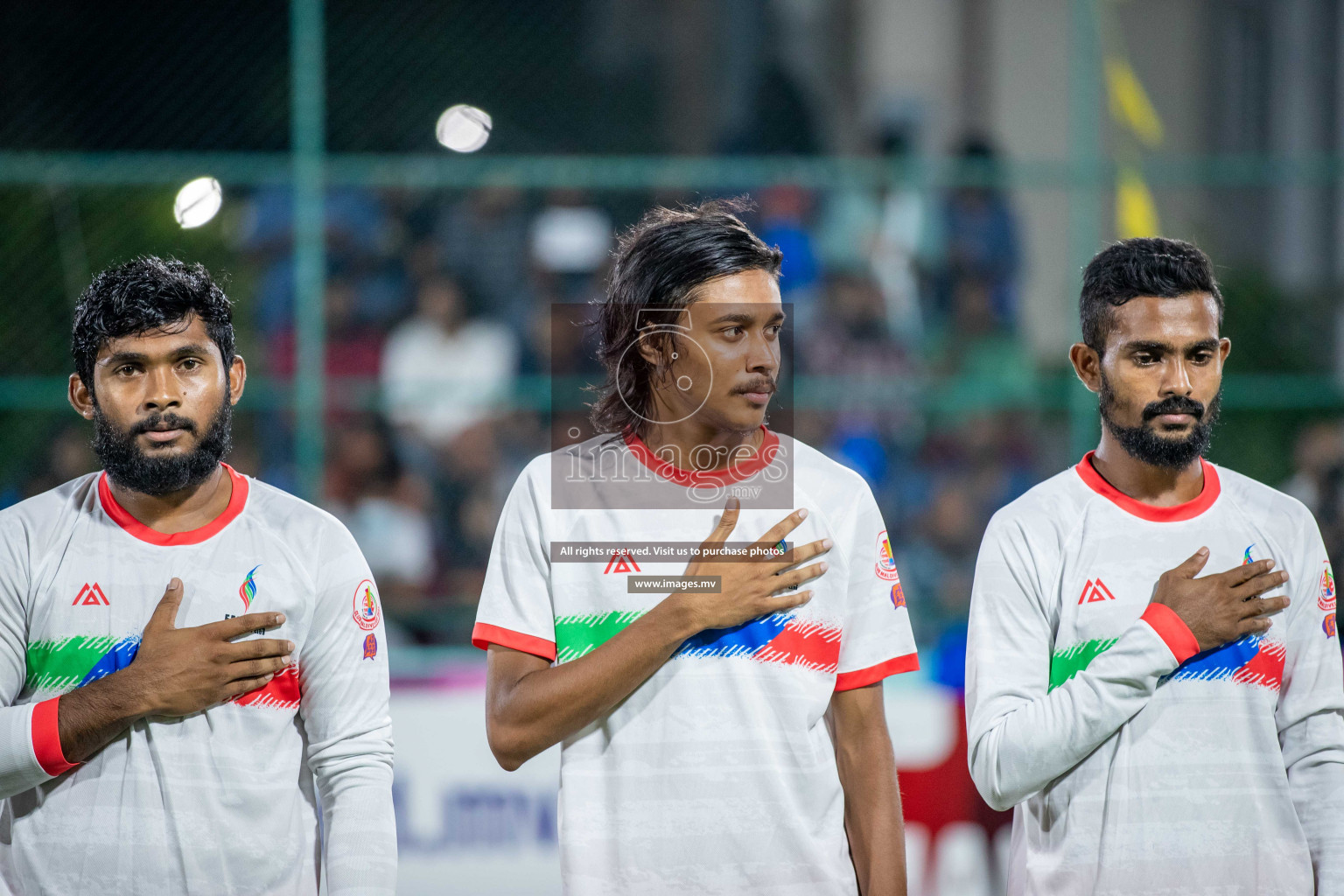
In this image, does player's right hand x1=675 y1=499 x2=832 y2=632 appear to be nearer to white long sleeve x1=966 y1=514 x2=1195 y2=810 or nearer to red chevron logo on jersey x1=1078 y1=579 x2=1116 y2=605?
white long sleeve x1=966 y1=514 x2=1195 y2=810

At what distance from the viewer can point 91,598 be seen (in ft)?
9.00

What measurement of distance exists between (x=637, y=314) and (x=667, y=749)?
0.91 metres

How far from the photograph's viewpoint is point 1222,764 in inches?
109

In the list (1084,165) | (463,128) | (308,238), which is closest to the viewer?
(308,238)

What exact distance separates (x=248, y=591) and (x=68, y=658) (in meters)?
0.37

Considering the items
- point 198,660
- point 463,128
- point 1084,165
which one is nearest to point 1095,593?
point 198,660

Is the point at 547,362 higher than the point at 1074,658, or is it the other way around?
the point at 547,362

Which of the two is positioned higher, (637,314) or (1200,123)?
(1200,123)

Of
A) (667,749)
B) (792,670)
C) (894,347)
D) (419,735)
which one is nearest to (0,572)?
(667,749)

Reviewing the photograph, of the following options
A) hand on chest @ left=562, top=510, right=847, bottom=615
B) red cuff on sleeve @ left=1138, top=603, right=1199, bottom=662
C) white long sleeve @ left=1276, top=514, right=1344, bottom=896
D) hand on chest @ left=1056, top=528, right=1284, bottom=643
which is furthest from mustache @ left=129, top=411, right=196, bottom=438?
white long sleeve @ left=1276, top=514, right=1344, bottom=896

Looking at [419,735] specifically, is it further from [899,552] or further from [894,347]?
[894,347]

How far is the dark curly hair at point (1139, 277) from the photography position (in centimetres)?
293

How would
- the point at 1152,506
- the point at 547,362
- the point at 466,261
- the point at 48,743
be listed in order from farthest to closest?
the point at 466,261 → the point at 547,362 → the point at 1152,506 → the point at 48,743

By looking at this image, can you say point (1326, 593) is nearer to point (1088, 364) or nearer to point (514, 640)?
point (1088, 364)
